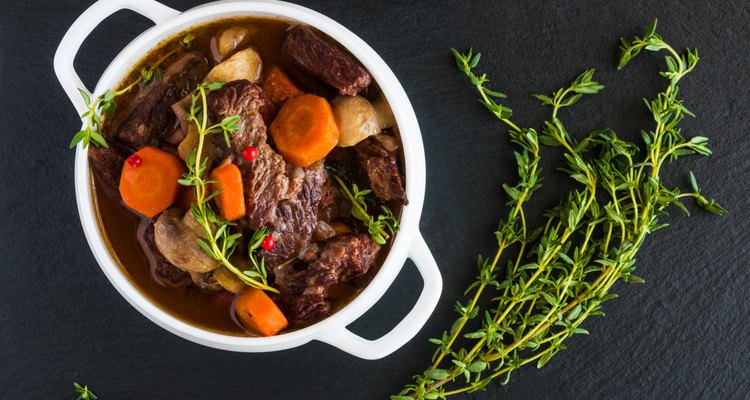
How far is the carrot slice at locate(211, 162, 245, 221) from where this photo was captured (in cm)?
171

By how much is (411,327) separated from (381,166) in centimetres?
48

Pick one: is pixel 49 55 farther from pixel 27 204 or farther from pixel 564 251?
pixel 564 251

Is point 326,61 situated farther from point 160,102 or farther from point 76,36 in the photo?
point 76,36

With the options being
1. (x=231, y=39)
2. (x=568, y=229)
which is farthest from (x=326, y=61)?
(x=568, y=229)

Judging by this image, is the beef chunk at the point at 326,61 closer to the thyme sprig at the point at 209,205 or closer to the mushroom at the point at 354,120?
the mushroom at the point at 354,120

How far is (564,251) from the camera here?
220 cm

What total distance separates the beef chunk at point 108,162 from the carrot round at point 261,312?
0.46 m

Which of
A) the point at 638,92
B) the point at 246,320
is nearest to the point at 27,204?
the point at 246,320

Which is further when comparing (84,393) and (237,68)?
(84,393)

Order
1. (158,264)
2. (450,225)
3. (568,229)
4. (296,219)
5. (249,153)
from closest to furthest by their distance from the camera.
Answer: (249,153), (296,219), (158,264), (568,229), (450,225)

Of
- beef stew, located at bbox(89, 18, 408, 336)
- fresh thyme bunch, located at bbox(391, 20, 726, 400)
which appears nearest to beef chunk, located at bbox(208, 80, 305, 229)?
beef stew, located at bbox(89, 18, 408, 336)

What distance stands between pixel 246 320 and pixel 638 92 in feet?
4.56

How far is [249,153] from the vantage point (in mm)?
1713

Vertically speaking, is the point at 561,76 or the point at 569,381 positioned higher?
the point at 561,76
